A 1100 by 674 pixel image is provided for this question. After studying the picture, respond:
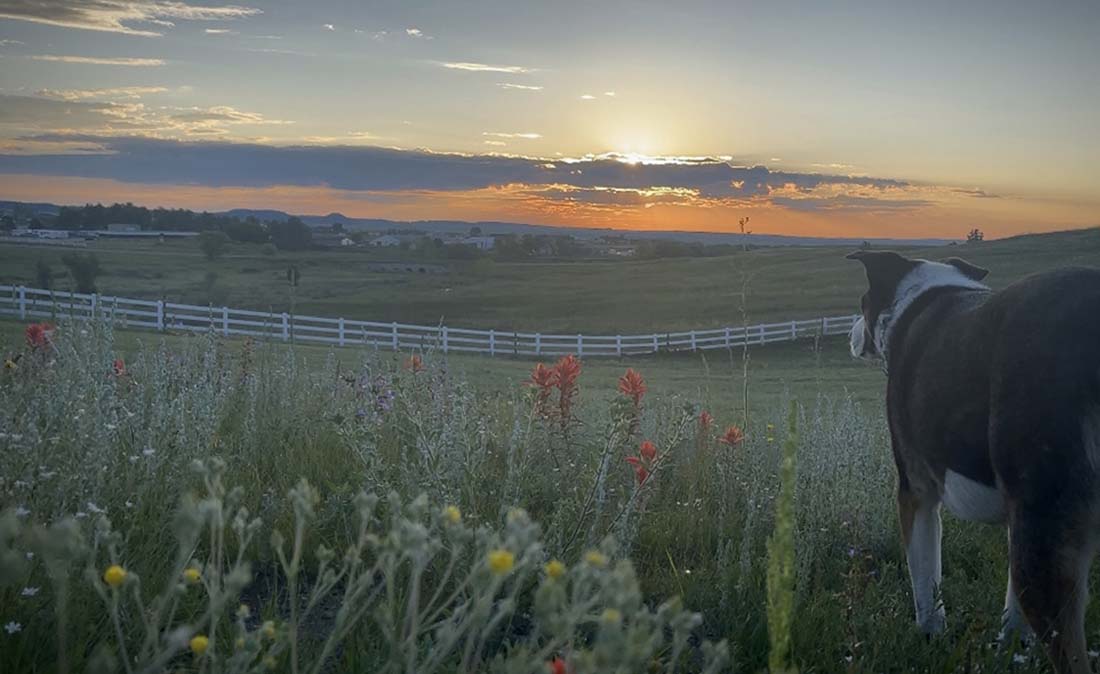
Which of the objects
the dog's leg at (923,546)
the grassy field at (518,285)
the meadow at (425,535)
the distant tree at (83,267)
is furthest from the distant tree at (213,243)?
the dog's leg at (923,546)

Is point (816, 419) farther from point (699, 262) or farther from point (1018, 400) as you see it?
point (699, 262)

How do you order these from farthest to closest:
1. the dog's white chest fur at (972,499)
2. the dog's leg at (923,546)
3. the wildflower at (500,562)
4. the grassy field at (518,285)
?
the grassy field at (518,285) → the dog's leg at (923,546) → the dog's white chest fur at (972,499) → the wildflower at (500,562)

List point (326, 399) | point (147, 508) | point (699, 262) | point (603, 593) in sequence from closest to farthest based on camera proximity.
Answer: point (603, 593) → point (147, 508) → point (326, 399) → point (699, 262)

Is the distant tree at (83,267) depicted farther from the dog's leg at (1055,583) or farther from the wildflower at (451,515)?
the wildflower at (451,515)

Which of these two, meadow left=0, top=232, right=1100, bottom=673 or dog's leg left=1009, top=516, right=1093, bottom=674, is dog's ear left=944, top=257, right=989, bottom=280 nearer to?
meadow left=0, top=232, right=1100, bottom=673

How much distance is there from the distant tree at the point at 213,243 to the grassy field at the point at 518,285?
0.58 meters

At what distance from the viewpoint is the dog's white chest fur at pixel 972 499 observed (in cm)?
378

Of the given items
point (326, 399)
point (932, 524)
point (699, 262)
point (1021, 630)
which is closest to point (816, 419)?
point (932, 524)

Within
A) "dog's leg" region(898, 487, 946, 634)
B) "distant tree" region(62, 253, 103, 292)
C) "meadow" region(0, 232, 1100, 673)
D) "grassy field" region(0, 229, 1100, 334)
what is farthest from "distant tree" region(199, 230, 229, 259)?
"dog's leg" region(898, 487, 946, 634)

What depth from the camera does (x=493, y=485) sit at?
5699mm

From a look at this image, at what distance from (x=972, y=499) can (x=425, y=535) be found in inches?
117

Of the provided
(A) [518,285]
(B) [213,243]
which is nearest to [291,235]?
(B) [213,243]

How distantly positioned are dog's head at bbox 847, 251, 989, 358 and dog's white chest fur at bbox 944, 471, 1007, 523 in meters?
1.22

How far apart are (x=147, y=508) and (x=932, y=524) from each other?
3.78 metres
